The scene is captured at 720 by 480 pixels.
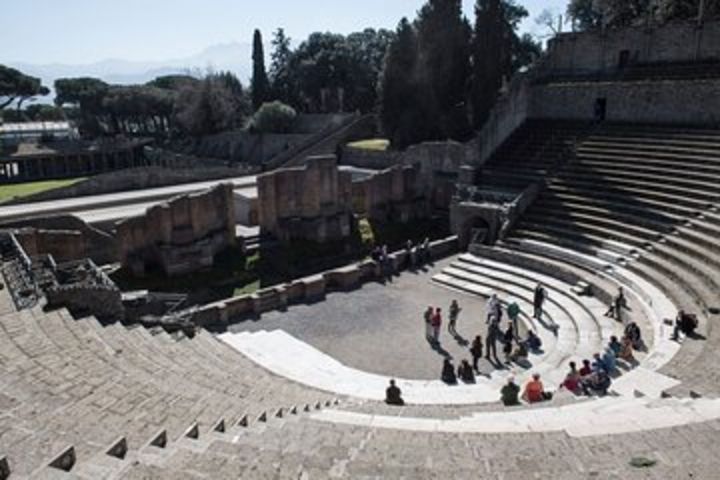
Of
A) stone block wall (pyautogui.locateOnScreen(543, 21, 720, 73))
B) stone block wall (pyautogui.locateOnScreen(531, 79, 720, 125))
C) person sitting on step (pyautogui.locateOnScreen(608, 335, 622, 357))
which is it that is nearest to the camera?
person sitting on step (pyautogui.locateOnScreen(608, 335, 622, 357))

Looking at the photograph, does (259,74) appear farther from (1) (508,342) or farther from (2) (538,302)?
(1) (508,342)

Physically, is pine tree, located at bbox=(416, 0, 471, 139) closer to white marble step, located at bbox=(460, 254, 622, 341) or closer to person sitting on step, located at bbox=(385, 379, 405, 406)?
white marble step, located at bbox=(460, 254, 622, 341)

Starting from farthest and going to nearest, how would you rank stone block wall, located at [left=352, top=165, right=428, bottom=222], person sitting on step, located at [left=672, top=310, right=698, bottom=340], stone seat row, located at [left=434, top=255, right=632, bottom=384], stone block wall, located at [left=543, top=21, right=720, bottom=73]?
stone block wall, located at [left=352, top=165, right=428, bottom=222] → stone block wall, located at [left=543, top=21, right=720, bottom=73] → stone seat row, located at [left=434, top=255, right=632, bottom=384] → person sitting on step, located at [left=672, top=310, right=698, bottom=340]

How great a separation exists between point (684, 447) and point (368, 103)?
5208 cm

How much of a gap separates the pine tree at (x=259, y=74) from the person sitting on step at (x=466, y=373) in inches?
1924

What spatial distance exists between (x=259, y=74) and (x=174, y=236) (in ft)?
124

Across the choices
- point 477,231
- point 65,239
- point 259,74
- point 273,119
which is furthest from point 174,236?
point 259,74

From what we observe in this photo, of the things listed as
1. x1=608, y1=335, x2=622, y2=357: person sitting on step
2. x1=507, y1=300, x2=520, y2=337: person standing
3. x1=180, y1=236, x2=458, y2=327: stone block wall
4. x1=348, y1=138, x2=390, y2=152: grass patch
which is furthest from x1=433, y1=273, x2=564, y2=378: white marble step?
x1=348, y1=138, x2=390, y2=152: grass patch

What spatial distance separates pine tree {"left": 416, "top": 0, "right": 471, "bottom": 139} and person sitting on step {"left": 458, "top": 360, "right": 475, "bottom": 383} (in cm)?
2473

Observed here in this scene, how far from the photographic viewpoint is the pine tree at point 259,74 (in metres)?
58.0

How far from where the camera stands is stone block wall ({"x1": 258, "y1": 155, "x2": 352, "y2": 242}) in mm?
27234

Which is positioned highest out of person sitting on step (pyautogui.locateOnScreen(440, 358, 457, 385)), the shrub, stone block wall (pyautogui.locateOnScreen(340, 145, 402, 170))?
the shrub

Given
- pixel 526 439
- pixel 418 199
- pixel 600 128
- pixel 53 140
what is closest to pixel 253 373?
pixel 526 439

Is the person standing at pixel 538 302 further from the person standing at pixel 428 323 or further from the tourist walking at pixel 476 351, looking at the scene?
the tourist walking at pixel 476 351
